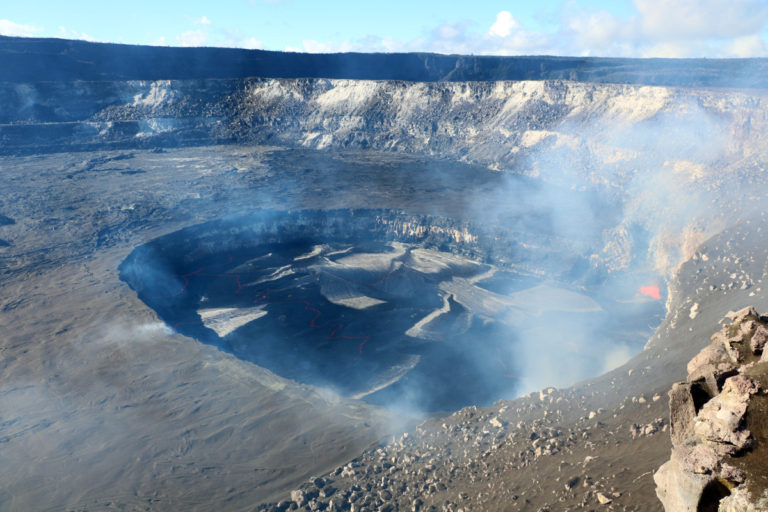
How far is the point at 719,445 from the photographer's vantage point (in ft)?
21.7

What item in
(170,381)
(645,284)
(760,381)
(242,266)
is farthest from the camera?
(242,266)

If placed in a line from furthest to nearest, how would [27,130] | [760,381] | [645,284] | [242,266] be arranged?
[27,130] < [242,266] < [645,284] < [760,381]

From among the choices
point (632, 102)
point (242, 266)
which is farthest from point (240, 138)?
point (632, 102)

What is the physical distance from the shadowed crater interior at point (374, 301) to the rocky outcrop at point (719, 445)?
15.1 meters

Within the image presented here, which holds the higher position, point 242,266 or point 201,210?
point 201,210

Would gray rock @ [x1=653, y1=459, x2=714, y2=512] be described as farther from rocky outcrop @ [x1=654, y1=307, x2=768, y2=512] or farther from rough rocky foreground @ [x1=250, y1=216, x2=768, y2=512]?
rough rocky foreground @ [x1=250, y1=216, x2=768, y2=512]

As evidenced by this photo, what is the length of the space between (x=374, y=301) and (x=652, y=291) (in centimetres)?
1671

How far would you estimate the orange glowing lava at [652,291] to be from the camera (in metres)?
29.2

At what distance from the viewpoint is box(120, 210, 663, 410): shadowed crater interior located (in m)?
24.5

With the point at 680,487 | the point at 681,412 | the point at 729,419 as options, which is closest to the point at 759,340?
the point at 681,412

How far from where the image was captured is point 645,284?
30.0 meters

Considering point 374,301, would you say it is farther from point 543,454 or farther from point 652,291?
point 543,454

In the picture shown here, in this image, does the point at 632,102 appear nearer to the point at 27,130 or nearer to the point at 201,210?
the point at 201,210

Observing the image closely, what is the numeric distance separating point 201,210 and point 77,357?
20229 millimetres
